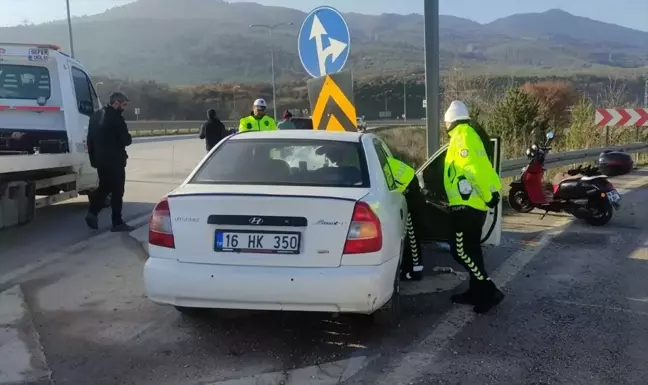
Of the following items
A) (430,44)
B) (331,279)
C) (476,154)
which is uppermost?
(430,44)

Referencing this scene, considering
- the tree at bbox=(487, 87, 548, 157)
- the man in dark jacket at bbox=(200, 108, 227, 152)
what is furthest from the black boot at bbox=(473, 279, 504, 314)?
the tree at bbox=(487, 87, 548, 157)

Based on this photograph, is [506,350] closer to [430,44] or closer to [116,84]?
[430,44]

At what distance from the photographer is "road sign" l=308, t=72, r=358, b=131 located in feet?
25.2

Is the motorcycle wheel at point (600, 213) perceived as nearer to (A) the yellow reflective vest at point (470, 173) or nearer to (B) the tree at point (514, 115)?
(A) the yellow reflective vest at point (470, 173)

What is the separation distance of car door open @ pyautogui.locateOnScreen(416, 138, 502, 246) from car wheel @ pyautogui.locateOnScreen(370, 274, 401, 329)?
5.75 feet

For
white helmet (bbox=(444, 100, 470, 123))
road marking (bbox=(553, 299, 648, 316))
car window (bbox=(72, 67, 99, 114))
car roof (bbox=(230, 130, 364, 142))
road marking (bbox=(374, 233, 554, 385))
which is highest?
car window (bbox=(72, 67, 99, 114))

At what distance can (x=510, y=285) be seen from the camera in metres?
6.15

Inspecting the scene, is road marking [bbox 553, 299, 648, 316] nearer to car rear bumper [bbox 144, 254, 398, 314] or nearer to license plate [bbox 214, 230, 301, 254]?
car rear bumper [bbox 144, 254, 398, 314]

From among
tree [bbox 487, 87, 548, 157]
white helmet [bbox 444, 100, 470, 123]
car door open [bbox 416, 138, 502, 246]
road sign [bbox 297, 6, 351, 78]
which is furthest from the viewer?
tree [bbox 487, 87, 548, 157]

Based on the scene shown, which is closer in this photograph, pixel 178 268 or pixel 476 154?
pixel 178 268

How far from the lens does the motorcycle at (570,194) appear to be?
29.6ft

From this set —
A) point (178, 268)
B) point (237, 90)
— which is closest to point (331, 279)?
point (178, 268)

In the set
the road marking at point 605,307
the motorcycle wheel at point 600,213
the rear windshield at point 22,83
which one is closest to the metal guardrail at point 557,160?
the motorcycle wheel at point 600,213

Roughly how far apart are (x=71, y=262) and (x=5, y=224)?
1963 mm
